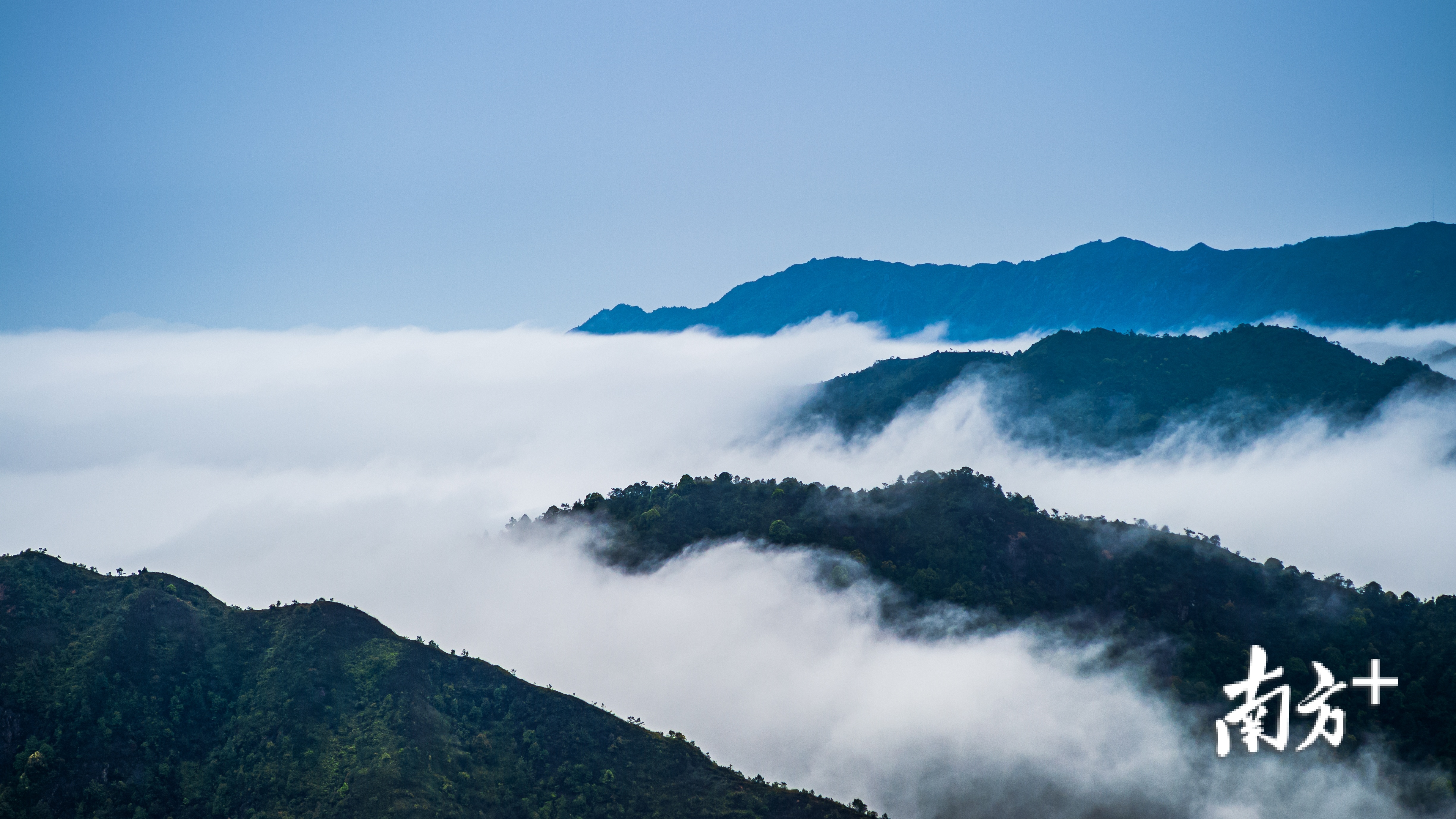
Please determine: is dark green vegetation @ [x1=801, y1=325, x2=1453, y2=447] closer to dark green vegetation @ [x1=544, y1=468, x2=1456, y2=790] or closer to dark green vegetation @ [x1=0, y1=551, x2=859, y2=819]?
dark green vegetation @ [x1=544, y1=468, x2=1456, y2=790]

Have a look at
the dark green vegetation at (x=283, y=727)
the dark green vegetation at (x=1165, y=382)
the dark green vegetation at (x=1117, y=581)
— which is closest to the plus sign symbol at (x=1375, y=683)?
the dark green vegetation at (x=1117, y=581)

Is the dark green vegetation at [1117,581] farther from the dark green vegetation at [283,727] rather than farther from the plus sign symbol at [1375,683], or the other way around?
the dark green vegetation at [283,727]

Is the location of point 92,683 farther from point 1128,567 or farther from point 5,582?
point 1128,567

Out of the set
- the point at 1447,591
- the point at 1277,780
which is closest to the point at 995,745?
the point at 1277,780

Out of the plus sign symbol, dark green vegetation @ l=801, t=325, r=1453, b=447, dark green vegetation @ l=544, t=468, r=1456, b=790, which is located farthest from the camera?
dark green vegetation @ l=801, t=325, r=1453, b=447

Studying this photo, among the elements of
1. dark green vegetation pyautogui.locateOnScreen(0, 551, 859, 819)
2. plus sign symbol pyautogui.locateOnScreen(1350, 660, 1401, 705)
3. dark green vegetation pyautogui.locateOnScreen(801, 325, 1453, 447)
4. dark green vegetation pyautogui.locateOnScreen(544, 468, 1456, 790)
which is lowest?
dark green vegetation pyautogui.locateOnScreen(0, 551, 859, 819)

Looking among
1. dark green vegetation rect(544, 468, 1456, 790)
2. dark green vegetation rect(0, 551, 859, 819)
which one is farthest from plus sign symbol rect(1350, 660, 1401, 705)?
dark green vegetation rect(0, 551, 859, 819)
